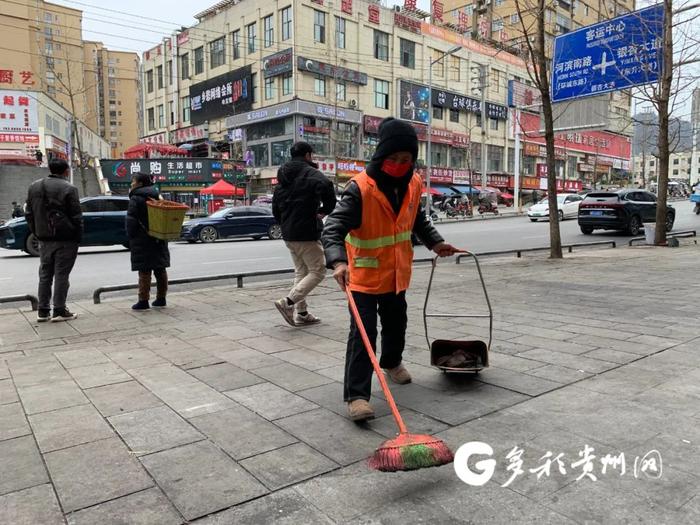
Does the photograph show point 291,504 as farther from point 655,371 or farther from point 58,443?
point 655,371

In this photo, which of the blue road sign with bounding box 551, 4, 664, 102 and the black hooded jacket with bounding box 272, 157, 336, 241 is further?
the blue road sign with bounding box 551, 4, 664, 102

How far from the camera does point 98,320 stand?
596cm

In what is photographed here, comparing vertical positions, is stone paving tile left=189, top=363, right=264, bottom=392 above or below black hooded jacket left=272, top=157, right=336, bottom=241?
below

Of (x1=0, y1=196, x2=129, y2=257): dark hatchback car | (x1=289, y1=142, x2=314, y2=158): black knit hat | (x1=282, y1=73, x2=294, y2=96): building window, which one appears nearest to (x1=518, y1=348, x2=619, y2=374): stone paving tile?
(x1=289, y1=142, x2=314, y2=158): black knit hat

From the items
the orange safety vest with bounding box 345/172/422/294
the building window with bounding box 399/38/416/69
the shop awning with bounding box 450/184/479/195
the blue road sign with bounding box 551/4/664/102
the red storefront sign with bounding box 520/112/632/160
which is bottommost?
the orange safety vest with bounding box 345/172/422/294

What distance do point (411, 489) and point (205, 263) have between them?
10148 millimetres

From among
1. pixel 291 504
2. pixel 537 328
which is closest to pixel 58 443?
pixel 291 504

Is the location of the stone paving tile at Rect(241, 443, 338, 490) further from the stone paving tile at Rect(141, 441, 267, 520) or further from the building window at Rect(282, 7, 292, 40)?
the building window at Rect(282, 7, 292, 40)

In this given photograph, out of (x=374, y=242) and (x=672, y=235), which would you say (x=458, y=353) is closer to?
(x=374, y=242)

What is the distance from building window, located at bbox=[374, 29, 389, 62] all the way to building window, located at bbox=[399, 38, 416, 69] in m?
1.43

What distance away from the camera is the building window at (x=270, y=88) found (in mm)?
37188

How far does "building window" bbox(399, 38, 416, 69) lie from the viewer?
136ft

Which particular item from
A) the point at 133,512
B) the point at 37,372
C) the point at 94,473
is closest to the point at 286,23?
the point at 37,372

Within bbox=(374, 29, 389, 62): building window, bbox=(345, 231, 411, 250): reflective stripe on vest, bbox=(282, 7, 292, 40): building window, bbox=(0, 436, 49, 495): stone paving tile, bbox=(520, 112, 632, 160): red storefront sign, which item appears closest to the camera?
bbox=(0, 436, 49, 495): stone paving tile
